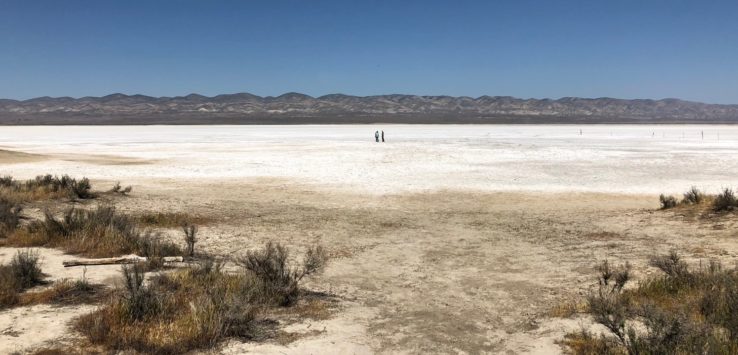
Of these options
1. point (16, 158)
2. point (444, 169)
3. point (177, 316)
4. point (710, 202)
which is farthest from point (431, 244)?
point (16, 158)

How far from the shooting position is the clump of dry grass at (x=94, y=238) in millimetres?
8070

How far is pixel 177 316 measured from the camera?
17.4 feet

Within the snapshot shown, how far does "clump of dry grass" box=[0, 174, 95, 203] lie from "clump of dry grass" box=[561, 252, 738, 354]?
→ 39.4 ft

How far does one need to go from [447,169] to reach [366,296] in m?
16.0

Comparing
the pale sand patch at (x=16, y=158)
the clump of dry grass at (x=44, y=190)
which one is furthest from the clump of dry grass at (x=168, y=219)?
the pale sand patch at (x=16, y=158)

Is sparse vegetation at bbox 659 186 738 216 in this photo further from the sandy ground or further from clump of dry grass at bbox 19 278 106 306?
clump of dry grass at bbox 19 278 106 306

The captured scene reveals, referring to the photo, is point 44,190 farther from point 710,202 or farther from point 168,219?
point 710,202

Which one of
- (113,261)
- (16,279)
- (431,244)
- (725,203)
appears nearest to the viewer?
(16,279)

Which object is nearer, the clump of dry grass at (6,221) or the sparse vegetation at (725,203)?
the clump of dry grass at (6,221)

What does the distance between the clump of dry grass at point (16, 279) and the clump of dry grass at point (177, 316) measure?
99cm

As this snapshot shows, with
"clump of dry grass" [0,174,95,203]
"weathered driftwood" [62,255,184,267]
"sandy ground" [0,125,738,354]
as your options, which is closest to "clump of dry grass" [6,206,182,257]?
"weathered driftwood" [62,255,184,267]

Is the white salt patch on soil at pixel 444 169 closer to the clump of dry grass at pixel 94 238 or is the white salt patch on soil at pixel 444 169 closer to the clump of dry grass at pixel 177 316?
the clump of dry grass at pixel 94 238

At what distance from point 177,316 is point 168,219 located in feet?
21.2

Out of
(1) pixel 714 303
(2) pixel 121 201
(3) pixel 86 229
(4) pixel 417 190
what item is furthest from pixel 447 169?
(1) pixel 714 303
